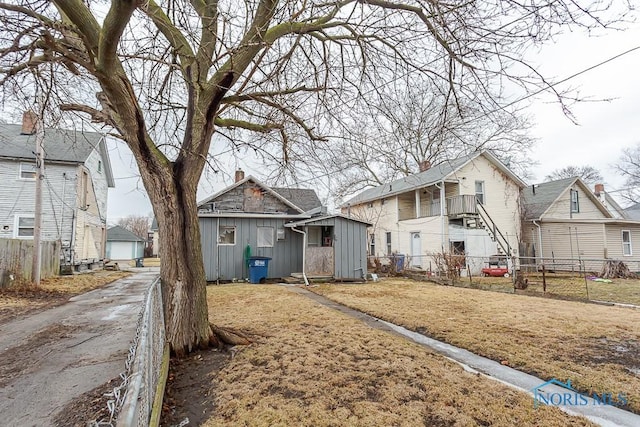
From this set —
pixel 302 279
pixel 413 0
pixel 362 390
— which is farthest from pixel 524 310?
pixel 302 279

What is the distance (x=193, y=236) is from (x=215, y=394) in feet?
6.88

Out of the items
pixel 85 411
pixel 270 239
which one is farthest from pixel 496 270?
pixel 85 411

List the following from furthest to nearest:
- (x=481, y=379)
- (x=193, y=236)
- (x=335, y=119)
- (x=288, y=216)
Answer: (x=288, y=216) → (x=335, y=119) → (x=193, y=236) → (x=481, y=379)

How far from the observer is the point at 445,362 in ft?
13.8

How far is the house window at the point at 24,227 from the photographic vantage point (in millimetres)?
16562

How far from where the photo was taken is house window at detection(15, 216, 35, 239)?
54.3 feet

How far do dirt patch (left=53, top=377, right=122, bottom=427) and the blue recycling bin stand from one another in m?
10.7

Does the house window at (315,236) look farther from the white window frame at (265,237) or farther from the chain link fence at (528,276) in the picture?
the chain link fence at (528,276)

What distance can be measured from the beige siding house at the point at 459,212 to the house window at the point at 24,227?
19.1 m

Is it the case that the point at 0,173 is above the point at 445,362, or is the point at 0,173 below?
above

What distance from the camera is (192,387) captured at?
3.57 metres

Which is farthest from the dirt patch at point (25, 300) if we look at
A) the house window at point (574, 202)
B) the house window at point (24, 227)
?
the house window at point (574, 202)

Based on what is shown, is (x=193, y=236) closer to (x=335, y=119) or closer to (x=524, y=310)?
(x=335, y=119)
